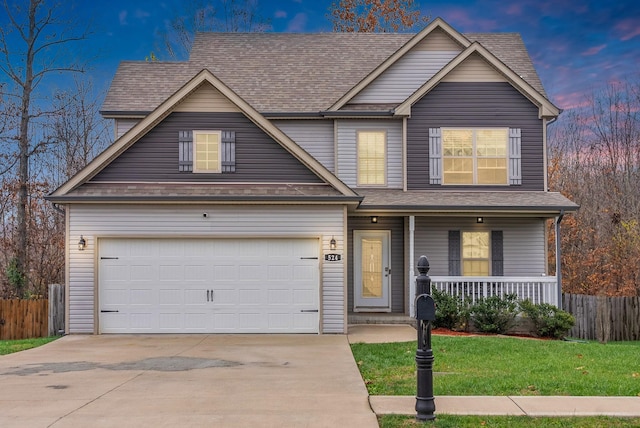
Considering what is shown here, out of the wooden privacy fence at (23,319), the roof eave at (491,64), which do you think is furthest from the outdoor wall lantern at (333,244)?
the wooden privacy fence at (23,319)

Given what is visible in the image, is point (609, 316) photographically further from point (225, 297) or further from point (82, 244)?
point (82, 244)

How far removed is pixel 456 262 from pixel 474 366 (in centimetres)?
841

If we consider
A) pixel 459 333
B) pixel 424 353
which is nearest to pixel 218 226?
pixel 459 333

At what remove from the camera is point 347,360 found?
1218cm

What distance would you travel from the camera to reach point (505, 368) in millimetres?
11047

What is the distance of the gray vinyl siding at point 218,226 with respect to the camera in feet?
53.7

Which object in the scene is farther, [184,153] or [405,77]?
[405,77]

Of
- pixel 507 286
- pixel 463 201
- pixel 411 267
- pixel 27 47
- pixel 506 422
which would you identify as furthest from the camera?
pixel 27 47

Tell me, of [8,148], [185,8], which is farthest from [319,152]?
[185,8]

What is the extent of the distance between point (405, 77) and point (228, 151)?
6.32 metres

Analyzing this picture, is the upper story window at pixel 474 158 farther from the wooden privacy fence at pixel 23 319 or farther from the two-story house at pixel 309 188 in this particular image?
the wooden privacy fence at pixel 23 319

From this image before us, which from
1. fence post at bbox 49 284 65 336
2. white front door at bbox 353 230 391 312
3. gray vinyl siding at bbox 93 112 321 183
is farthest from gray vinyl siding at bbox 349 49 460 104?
fence post at bbox 49 284 65 336

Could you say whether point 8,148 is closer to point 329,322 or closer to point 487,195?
point 329,322

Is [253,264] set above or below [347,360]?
above
